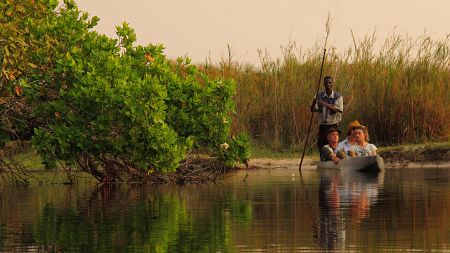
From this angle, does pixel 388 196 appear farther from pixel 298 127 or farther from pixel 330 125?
pixel 298 127

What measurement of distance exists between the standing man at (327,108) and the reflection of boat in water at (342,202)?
1.36 metres

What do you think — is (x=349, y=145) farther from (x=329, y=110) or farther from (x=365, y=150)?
(x=329, y=110)

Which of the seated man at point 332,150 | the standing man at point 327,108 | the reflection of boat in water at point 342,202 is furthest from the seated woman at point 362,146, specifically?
the standing man at point 327,108

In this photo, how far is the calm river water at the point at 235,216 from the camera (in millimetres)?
10562

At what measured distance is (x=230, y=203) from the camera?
15555 millimetres

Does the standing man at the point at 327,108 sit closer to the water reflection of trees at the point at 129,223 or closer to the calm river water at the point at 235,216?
the calm river water at the point at 235,216

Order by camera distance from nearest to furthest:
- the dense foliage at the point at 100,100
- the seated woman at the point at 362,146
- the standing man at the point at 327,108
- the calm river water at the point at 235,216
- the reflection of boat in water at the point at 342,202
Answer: the calm river water at the point at 235,216 → the reflection of boat in water at the point at 342,202 → the dense foliage at the point at 100,100 → the seated woman at the point at 362,146 → the standing man at the point at 327,108

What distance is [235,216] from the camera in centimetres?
1345

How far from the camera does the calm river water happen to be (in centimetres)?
1056

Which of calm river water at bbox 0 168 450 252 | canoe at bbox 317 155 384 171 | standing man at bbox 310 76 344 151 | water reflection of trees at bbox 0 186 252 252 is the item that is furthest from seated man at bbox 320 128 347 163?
water reflection of trees at bbox 0 186 252 252

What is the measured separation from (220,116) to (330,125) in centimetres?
503

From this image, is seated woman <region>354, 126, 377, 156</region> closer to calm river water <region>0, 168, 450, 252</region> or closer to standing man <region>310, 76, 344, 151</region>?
standing man <region>310, 76, 344, 151</region>

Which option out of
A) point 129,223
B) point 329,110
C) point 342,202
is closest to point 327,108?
point 329,110

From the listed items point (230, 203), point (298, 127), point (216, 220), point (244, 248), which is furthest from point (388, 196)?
point (298, 127)
